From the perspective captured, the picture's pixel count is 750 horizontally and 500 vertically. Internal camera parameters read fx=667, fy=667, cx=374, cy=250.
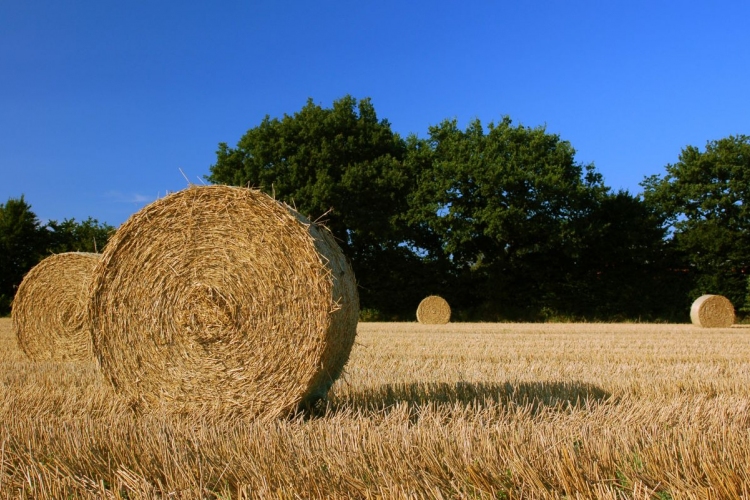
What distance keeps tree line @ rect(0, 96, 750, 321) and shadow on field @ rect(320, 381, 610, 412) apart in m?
18.4

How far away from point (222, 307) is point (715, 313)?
17.4 m

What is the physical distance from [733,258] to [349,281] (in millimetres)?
22806

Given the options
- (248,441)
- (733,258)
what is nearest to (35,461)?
(248,441)

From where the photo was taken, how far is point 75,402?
5020 mm

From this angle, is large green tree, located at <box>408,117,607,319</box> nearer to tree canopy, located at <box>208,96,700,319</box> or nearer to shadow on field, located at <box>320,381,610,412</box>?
tree canopy, located at <box>208,96,700,319</box>

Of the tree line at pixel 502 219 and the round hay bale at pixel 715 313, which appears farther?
the tree line at pixel 502 219

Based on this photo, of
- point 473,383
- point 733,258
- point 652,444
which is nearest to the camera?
point 652,444

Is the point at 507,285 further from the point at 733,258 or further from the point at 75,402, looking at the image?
the point at 75,402

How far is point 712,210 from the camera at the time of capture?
2541 centimetres

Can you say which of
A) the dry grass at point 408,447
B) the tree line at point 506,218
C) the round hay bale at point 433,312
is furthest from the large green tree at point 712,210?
the dry grass at point 408,447

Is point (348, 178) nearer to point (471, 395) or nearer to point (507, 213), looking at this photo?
point (507, 213)

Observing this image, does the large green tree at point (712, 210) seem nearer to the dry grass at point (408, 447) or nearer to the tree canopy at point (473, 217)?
the tree canopy at point (473, 217)

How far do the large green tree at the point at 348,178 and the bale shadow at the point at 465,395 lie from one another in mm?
19478

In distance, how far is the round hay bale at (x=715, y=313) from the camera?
1855cm
